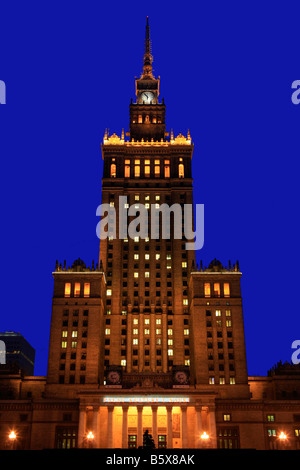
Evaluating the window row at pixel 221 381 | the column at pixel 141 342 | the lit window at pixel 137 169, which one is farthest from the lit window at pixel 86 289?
the lit window at pixel 137 169

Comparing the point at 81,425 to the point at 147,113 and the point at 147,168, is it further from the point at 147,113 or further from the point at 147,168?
the point at 147,113

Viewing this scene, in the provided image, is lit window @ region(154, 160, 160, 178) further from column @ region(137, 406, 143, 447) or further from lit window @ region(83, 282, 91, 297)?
column @ region(137, 406, 143, 447)

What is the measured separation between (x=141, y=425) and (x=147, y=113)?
103 meters

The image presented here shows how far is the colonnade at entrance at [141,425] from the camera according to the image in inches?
3979

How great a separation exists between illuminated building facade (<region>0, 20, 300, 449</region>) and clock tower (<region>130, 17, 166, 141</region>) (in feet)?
37.8

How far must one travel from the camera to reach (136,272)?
137m

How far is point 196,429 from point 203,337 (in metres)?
21.8

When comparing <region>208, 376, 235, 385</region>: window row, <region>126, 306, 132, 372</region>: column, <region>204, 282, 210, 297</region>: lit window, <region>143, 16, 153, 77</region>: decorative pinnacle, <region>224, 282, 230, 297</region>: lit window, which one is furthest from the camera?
<region>143, 16, 153, 77</region>: decorative pinnacle

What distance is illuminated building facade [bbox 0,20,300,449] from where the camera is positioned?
104812mm

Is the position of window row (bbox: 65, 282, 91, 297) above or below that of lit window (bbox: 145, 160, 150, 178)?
below

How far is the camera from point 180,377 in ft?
355

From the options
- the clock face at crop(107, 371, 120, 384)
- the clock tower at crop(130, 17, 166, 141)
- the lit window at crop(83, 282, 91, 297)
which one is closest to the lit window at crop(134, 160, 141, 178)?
A: the clock tower at crop(130, 17, 166, 141)
